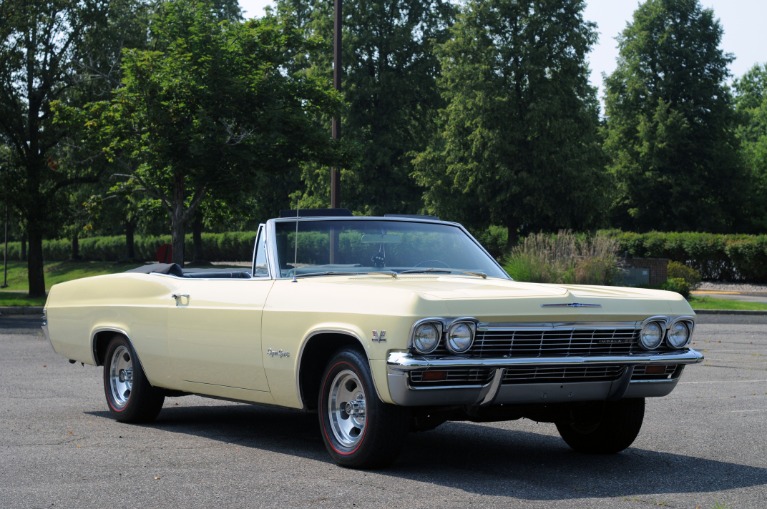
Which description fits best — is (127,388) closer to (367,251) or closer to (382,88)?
(367,251)

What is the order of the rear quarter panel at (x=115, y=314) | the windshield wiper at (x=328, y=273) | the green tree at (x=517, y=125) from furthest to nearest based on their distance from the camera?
the green tree at (x=517, y=125) < the rear quarter panel at (x=115, y=314) < the windshield wiper at (x=328, y=273)

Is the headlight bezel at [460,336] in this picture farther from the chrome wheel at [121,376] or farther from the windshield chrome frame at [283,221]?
the chrome wheel at [121,376]

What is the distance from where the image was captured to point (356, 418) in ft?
24.0

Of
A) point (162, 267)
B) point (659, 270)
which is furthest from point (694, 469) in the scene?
point (659, 270)

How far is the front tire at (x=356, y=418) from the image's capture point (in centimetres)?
696

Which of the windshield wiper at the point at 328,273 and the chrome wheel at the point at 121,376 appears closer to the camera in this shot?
the windshield wiper at the point at 328,273

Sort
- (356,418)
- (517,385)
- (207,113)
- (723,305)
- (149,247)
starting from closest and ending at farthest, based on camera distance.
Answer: (517,385) < (356,418) < (207,113) < (723,305) < (149,247)

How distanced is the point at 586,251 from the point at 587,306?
25.5 m

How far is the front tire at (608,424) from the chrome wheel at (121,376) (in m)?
3.69

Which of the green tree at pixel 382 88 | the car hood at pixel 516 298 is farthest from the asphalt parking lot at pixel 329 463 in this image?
the green tree at pixel 382 88

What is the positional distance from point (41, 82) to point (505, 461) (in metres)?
32.7

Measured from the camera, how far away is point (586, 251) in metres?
32.3

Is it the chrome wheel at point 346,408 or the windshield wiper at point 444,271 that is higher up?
the windshield wiper at point 444,271

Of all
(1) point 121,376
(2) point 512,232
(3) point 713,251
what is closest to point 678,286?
(3) point 713,251
